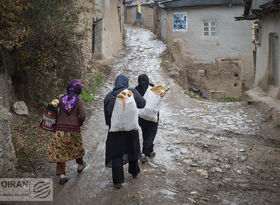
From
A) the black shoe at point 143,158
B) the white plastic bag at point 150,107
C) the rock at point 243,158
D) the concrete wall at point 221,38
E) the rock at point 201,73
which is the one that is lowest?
the rock at point 243,158

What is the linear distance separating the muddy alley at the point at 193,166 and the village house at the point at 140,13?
17.2 metres

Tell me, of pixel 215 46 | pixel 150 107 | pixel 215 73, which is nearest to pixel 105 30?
pixel 215 46

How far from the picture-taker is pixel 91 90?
10.2 meters

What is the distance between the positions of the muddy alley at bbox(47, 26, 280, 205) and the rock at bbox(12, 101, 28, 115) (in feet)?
4.45

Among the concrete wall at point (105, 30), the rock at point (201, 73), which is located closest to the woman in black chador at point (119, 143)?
the concrete wall at point (105, 30)

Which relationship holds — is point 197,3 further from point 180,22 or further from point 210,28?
point 210,28

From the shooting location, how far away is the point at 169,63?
571 inches

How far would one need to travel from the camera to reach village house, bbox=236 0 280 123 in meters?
8.78

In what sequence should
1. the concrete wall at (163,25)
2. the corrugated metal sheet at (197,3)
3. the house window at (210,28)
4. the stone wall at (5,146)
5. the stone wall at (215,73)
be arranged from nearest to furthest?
the stone wall at (5,146)
the corrugated metal sheet at (197,3)
the stone wall at (215,73)
the house window at (210,28)
the concrete wall at (163,25)

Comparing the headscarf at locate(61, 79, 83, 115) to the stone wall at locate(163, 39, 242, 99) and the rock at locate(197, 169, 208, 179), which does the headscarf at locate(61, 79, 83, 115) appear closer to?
the rock at locate(197, 169, 208, 179)

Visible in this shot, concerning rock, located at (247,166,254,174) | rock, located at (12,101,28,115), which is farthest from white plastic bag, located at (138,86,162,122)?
rock, located at (12,101,28,115)

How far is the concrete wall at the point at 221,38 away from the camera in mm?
15570

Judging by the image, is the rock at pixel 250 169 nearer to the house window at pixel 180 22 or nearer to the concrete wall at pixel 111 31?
the concrete wall at pixel 111 31

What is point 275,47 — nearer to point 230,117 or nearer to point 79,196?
point 230,117
